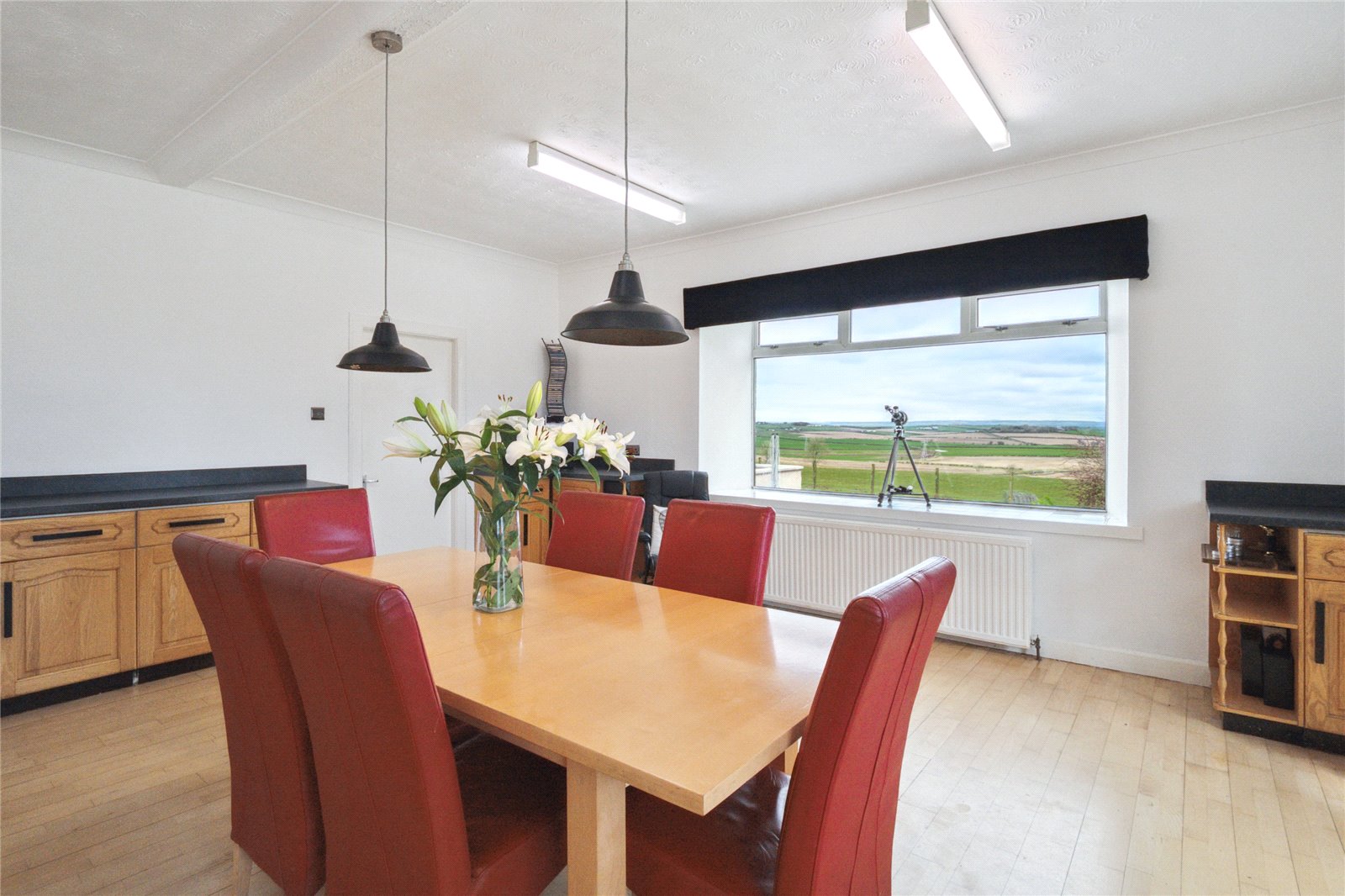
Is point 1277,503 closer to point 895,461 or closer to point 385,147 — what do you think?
point 895,461

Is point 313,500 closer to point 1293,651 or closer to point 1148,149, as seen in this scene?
point 1293,651

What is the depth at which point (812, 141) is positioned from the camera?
3.21 m

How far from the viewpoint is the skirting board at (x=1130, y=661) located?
3170 mm

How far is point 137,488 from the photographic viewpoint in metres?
3.54

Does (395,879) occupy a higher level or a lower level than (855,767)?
lower

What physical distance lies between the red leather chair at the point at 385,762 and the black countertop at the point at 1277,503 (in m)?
2.88

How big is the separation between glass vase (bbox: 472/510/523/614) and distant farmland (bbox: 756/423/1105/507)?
319 centimetres

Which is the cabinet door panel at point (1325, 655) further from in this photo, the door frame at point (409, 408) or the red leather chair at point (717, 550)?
the door frame at point (409, 408)

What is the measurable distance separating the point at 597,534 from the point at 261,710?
1313 mm

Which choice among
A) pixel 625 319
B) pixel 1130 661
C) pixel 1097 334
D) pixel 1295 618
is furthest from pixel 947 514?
pixel 625 319

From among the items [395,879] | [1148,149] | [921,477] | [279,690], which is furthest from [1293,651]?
[279,690]

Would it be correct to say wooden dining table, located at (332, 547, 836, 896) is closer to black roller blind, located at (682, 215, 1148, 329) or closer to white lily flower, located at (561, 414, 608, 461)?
white lily flower, located at (561, 414, 608, 461)

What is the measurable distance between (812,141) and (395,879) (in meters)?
3.31

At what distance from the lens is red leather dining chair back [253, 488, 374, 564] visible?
2.45 metres
